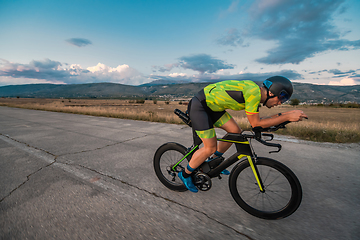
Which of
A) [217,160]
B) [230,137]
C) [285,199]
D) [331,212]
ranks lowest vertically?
[331,212]

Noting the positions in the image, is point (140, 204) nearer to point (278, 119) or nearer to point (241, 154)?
point (241, 154)

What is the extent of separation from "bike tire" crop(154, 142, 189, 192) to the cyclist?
27 cm

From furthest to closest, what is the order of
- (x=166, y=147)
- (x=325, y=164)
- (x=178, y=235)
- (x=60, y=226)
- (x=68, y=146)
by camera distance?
(x=68, y=146) → (x=325, y=164) → (x=166, y=147) → (x=60, y=226) → (x=178, y=235)

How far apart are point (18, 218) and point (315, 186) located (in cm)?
444

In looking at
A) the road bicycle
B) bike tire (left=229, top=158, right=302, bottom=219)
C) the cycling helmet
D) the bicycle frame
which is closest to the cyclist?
the cycling helmet

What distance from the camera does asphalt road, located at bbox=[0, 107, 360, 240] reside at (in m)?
1.96

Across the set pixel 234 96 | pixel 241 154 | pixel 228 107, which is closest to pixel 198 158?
pixel 241 154

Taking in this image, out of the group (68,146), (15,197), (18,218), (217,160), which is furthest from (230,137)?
(68,146)

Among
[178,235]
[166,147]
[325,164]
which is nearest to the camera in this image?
[178,235]

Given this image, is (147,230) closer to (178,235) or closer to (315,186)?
(178,235)

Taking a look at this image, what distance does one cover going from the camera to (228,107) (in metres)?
2.34

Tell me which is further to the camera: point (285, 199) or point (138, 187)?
point (138, 187)

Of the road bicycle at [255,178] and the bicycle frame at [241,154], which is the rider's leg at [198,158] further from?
the bicycle frame at [241,154]

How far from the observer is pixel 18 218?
2.16 metres
